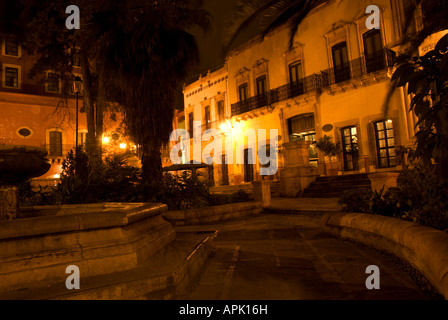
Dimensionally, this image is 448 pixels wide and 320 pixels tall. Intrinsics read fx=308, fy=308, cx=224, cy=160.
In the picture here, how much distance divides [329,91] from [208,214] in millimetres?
13028

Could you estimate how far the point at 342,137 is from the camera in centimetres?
1802

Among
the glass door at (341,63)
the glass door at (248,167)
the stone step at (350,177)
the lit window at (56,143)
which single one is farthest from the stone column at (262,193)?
the lit window at (56,143)

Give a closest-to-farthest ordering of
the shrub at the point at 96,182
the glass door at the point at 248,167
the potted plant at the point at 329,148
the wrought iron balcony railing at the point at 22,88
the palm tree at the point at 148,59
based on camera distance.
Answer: the shrub at the point at 96,182 < the palm tree at the point at 148,59 < the potted plant at the point at 329,148 < the glass door at the point at 248,167 < the wrought iron balcony railing at the point at 22,88

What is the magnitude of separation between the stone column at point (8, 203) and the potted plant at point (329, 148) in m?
15.6

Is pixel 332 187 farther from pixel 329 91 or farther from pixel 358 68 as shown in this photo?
pixel 358 68

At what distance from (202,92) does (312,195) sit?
1851 cm

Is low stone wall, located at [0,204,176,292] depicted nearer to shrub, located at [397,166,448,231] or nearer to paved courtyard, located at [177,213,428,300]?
paved courtyard, located at [177,213,428,300]

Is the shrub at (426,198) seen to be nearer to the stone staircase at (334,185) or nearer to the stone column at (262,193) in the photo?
the stone column at (262,193)

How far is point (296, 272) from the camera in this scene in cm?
350

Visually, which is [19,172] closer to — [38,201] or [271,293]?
[271,293]

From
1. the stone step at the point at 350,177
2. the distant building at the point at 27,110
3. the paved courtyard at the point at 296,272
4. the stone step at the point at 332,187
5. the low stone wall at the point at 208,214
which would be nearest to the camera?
the paved courtyard at the point at 296,272

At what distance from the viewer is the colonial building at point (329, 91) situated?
15.7m
